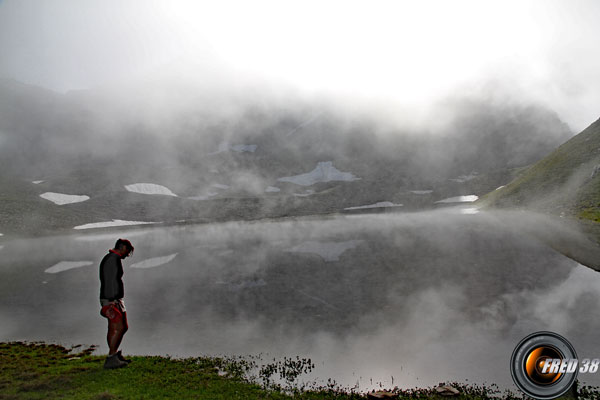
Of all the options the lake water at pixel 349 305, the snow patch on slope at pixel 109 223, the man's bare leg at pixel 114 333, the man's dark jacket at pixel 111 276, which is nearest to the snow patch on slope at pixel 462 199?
the lake water at pixel 349 305

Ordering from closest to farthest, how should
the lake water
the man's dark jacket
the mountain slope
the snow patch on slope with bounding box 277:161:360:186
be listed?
the man's dark jacket → the lake water → the mountain slope → the snow patch on slope with bounding box 277:161:360:186

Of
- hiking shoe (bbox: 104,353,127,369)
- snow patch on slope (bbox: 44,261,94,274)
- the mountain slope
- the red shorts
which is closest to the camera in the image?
the red shorts

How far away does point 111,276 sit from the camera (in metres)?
14.6

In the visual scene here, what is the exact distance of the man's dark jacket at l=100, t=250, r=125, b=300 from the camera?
14.5 m

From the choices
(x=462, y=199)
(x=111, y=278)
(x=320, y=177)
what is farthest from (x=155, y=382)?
(x=320, y=177)

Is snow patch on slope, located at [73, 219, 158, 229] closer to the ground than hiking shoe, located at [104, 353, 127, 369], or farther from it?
farther from it

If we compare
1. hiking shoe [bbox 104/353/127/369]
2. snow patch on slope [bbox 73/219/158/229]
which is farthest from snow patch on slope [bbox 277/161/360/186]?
hiking shoe [bbox 104/353/127/369]

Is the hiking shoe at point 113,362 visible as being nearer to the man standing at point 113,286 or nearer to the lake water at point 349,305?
the man standing at point 113,286

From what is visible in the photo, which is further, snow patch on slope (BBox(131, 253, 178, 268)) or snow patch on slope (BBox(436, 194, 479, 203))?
snow patch on slope (BBox(436, 194, 479, 203))

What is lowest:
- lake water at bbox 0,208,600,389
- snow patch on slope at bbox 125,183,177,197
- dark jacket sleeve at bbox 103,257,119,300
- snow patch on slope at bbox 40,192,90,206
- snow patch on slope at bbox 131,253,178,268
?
lake water at bbox 0,208,600,389

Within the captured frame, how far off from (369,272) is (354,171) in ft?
510

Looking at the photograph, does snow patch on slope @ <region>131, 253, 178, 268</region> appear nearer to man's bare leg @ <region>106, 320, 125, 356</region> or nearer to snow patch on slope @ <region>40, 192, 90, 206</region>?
man's bare leg @ <region>106, 320, 125, 356</region>

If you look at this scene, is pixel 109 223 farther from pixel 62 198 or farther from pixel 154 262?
pixel 154 262

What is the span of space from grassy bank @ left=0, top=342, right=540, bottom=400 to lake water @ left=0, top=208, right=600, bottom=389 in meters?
1.84
